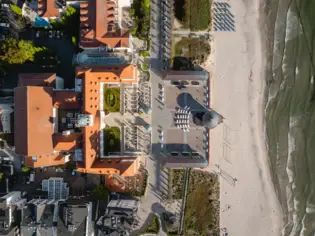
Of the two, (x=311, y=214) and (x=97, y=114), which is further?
(x=311, y=214)

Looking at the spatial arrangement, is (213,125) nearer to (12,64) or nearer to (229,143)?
(229,143)

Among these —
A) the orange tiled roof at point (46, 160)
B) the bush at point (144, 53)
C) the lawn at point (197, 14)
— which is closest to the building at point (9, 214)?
the orange tiled roof at point (46, 160)

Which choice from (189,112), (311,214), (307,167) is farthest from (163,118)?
(311,214)

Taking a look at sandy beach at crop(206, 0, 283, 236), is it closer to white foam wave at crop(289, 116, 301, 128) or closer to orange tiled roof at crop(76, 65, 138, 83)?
white foam wave at crop(289, 116, 301, 128)

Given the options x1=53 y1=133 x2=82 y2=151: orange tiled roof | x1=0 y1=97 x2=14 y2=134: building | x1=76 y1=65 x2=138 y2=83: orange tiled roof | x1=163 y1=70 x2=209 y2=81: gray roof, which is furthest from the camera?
x1=163 y1=70 x2=209 y2=81: gray roof

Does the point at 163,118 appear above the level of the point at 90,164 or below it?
above

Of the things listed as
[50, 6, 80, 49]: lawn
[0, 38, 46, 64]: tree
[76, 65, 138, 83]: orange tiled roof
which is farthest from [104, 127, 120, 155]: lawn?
[0, 38, 46, 64]: tree

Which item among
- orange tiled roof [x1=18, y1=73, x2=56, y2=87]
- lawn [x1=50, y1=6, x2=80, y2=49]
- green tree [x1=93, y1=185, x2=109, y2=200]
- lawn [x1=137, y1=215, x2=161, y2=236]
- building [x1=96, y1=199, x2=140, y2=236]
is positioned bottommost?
lawn [x1=137, y1=215, x2=161, y2=236]

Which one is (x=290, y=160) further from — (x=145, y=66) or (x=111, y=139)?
(x=111, y=139)

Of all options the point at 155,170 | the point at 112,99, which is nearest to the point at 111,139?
the point at 112,99
